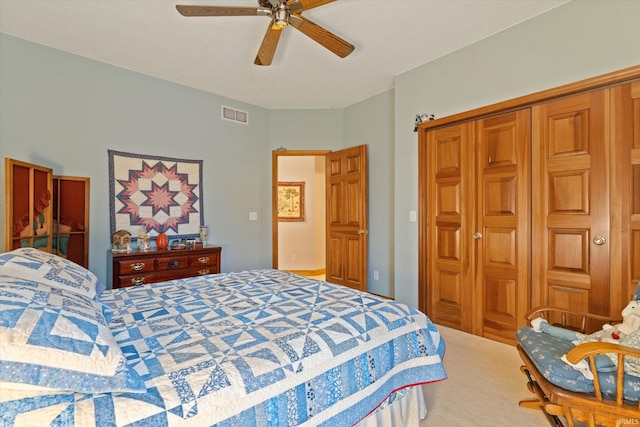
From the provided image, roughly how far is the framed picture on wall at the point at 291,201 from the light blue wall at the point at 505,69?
9.71 ft

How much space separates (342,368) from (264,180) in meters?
3.65

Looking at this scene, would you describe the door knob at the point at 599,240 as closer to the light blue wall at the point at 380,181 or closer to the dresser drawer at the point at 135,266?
the light blue wall at the point at 380,181

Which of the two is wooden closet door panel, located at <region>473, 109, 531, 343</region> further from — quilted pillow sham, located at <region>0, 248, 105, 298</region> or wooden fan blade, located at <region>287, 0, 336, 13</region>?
quilted pillow sham, located at <region>0, 248, 105, 298</region>

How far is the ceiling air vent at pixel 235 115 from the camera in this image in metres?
4.20

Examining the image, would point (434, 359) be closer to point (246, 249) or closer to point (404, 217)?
point (404, 217)

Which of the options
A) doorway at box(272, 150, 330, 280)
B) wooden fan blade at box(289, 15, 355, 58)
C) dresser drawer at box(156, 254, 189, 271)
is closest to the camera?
wooden fan blade at box(289, 15, 355, 58)

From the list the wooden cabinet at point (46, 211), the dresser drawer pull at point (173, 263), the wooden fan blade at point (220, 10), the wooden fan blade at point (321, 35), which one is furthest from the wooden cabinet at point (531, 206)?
the wooden cabinet at point (46, 211)

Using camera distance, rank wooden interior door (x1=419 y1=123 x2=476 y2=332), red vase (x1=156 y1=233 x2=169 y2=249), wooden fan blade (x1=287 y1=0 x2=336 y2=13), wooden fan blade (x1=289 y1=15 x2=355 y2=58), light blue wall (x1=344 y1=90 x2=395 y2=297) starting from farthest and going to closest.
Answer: light blue wall (x1=344 y1=90 x2=395 y2=297)
red vase (x1=156 y1=233 x2=169 y2=249)
wooden interior door (x1=419 y1=123 x2=476 y2=332)
wooden fan blade (x1=289 y1=15 x2=355 y2=58)
wooden fan blade (x1=287 y1=0 x2=336 y2=13)

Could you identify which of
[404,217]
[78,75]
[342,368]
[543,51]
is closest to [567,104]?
[543,51]

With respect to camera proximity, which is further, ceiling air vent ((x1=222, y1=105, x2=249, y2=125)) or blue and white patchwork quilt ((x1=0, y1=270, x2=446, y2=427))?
ceiling air vent ((x1=222, y1=105, x2=249, y2=125))

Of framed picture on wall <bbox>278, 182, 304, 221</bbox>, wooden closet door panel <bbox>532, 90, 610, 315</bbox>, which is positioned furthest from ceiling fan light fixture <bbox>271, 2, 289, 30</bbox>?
framed picture on wall <bbox>278, 182, 304, 221</bbox>

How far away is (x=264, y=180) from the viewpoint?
4.60 m

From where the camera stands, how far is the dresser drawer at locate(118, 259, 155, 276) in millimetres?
2957

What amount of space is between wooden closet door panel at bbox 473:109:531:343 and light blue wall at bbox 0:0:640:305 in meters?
0.33
